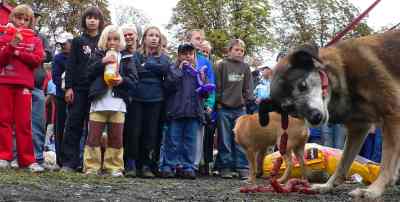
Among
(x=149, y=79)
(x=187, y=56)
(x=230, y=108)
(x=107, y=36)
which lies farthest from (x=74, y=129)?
(x=230, y=108)

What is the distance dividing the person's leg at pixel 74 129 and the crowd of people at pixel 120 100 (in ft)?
0.04

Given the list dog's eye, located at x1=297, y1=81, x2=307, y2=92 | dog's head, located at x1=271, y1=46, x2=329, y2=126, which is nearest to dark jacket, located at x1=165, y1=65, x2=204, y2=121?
dog's head, located at x1=271, y1=46, x2=329, y2=126

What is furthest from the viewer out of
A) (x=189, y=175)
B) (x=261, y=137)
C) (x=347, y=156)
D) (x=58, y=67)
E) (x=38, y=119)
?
(x=58, y=67)

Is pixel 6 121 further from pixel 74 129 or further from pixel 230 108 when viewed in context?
pixel 230 108

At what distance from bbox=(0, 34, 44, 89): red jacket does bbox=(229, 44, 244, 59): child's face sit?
10.2 ft

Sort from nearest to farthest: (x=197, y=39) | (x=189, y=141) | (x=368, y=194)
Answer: (x=368, y=194) → (x=189, y=141) → (x=197, y=39)

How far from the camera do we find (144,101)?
8695mm

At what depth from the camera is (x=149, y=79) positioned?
870 centimetres

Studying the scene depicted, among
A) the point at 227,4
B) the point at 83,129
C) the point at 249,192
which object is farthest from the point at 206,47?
the point at 227,4

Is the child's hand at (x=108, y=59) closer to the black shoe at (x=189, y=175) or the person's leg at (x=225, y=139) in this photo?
the black shoe at (x=189, y=175)

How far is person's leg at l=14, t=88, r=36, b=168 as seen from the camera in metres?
8.01

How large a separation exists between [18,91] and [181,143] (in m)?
2.38

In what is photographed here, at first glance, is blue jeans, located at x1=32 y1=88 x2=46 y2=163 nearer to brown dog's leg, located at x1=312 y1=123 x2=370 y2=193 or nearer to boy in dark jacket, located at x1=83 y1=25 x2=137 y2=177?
boy in dark jacket, located at x1=83 y1=25 x2=137 y2=177

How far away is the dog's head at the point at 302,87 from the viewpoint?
516 cm
